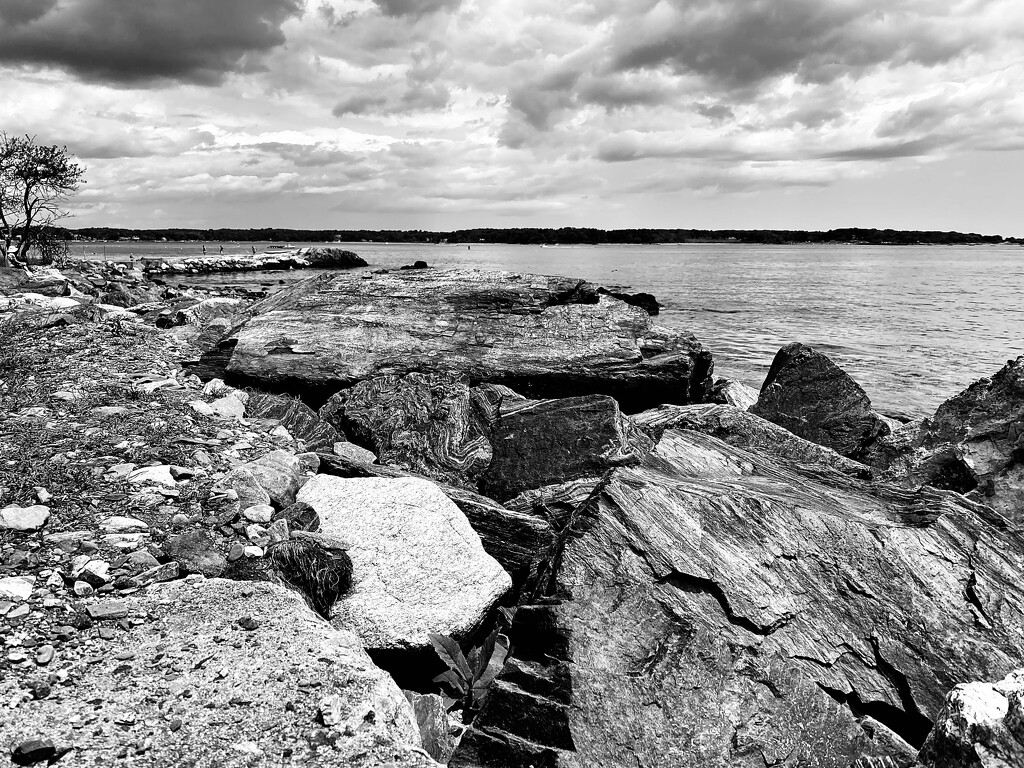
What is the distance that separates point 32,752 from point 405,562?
2465mm

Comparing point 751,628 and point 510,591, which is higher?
point 751,628

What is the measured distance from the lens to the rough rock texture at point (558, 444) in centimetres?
680

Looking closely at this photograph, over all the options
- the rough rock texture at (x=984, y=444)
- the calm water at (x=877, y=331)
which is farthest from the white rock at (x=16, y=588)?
the calm water at (x=877, y=331)

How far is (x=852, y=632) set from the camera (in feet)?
13.0

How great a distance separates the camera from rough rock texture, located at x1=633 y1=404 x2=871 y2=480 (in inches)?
287

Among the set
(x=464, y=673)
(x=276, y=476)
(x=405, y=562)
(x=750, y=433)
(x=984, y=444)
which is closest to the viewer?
(x=464, y=673)

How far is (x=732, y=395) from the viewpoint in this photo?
477 inches

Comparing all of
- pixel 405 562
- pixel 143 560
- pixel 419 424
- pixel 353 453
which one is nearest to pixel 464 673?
pixel 405 562

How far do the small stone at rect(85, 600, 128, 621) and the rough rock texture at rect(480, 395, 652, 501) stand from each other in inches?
141

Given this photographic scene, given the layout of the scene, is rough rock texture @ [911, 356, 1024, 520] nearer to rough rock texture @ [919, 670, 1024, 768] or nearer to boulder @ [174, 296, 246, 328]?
rough rock texture @ [919, 670, 1024, 768]

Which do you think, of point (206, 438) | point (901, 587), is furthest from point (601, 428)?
point (206, 438)

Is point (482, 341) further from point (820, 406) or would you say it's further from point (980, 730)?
point (980, 730)

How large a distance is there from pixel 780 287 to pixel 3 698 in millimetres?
54481

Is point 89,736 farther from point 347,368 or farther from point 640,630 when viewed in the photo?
point 347,368
